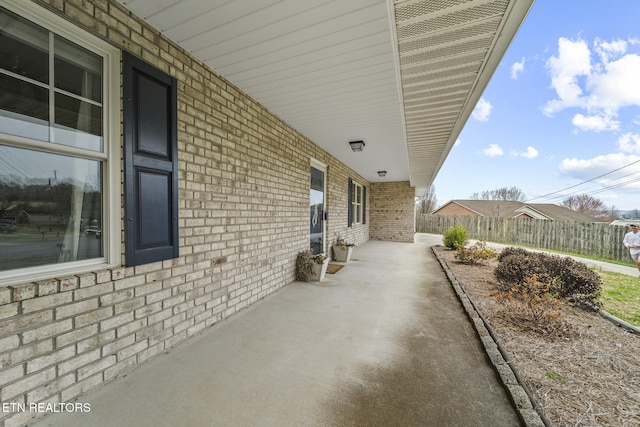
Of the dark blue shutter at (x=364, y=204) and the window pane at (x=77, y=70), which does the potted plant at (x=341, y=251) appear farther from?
the window pane at (x=77, y=70)

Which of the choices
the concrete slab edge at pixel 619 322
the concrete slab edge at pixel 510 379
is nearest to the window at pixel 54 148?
the concrete slab edge at pixel 510 379

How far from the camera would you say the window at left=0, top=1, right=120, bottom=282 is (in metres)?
1.44

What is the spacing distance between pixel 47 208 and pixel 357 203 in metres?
8.70

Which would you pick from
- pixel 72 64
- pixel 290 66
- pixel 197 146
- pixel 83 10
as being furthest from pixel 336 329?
pixel 83 10

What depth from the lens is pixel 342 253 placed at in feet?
21.1

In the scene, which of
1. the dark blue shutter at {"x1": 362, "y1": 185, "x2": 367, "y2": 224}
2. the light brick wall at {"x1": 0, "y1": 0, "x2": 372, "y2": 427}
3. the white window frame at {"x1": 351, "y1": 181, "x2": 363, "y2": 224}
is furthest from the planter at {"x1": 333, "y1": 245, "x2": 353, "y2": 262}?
the dark blue shutter at {"x1": 362, "y1": 185, "x2": 367, "y2": 224}

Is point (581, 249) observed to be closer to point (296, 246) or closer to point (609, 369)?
A: point (609, 369)

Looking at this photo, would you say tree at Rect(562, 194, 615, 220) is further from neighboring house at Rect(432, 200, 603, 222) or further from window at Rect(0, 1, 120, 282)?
window at Rect(0, 1, 120, 282)

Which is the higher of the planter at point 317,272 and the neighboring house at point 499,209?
the neighboring house at point 499,209

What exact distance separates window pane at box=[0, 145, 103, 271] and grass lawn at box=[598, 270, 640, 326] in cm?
554

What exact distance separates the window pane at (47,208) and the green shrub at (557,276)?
4.67m

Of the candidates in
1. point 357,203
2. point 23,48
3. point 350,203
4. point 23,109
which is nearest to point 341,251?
point 350,203

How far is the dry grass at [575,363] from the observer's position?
1543 millimetres

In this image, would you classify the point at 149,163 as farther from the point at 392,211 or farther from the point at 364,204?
the point at 392,211
